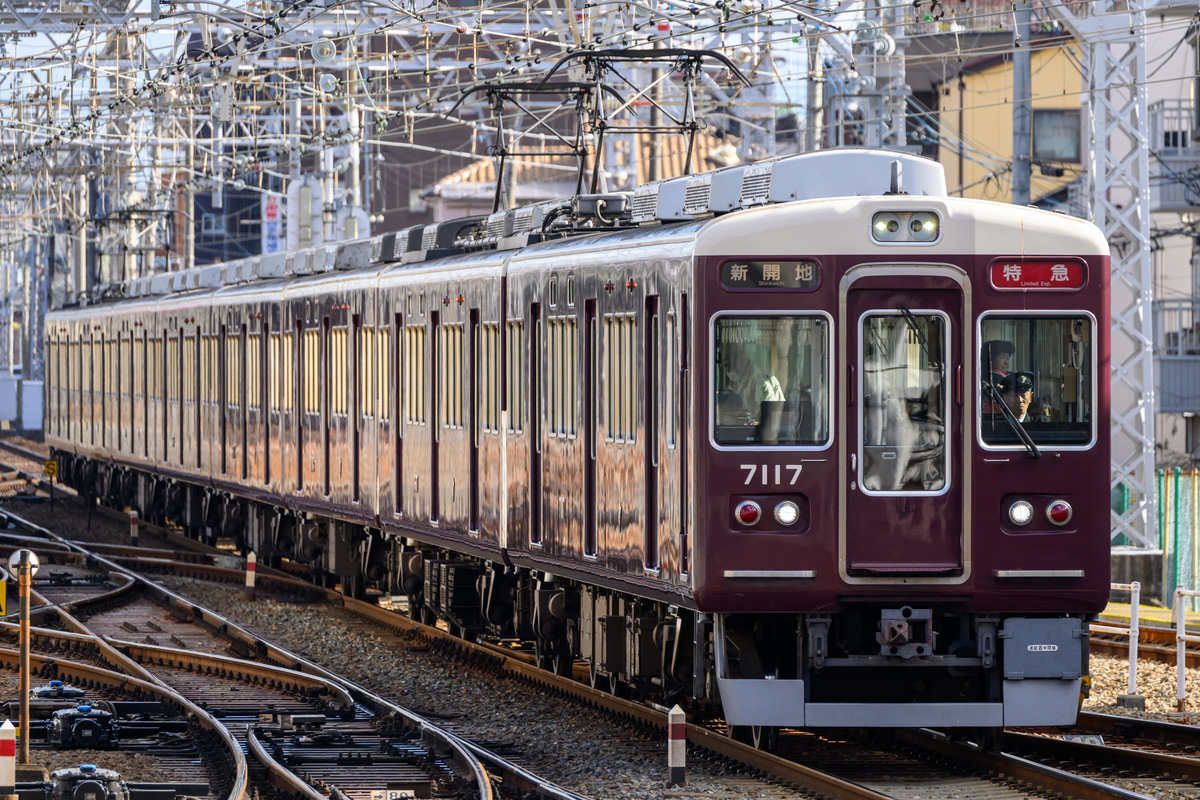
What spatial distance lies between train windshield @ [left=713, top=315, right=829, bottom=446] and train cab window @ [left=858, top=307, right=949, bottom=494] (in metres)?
0.22

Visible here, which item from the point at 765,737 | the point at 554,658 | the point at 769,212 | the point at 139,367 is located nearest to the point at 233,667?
the point at 554,658

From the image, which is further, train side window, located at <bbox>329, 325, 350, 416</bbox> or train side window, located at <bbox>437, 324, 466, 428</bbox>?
train side window, located at <bbox>329, 325, 350, 416</bbox>

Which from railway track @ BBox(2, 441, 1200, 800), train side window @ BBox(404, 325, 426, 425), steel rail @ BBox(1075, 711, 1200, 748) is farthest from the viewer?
train side window @ BBox(404, 325, 426, 425)

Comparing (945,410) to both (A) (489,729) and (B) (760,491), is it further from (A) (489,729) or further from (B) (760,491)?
(A) (489,729)

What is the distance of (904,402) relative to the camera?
996 centimetres

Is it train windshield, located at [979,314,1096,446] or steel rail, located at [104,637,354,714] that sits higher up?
train windshield, located at [979,314,1096,446]

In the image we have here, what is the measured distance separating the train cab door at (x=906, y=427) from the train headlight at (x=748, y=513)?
0.40 metres

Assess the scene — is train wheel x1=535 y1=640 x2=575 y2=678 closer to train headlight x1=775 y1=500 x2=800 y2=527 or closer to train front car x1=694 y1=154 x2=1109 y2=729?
train front car x1=694 y1=154 x2=1109 y2=729

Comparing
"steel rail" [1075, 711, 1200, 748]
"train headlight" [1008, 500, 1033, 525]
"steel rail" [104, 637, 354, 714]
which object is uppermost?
"train headlight" [1008, 500, 1033, 525]

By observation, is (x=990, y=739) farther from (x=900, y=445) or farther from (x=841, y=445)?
(x=841, y=445)

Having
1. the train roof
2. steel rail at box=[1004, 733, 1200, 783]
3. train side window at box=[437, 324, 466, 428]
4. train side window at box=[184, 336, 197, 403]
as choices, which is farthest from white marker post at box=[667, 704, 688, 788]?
train side window at box=[184, 336, 197, 403]

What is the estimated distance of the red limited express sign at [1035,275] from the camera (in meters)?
10.0

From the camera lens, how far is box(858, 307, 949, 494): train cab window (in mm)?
9938

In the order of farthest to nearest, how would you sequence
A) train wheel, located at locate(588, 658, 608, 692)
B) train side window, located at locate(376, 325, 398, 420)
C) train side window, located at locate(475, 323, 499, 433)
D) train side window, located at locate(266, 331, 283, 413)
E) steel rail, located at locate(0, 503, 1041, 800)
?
train side window, located at locate(266, 331, 283, 413) < train side window, located at locate(376, 325, 398, 420) < train side window, located at locate(475, 323, 499, 433) < train wheel, located at locate(588, 658, 608, 692) < steel rail, located at locate(0, 503, 1041, 800)
